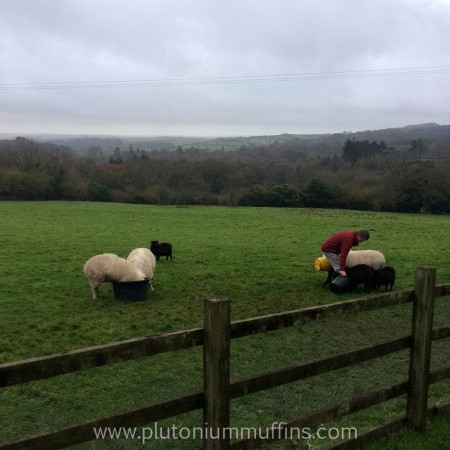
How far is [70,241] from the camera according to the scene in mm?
22469

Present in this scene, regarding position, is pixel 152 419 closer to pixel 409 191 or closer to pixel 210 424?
pixel 210 424

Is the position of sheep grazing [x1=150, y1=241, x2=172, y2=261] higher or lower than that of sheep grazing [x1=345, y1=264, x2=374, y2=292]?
lower

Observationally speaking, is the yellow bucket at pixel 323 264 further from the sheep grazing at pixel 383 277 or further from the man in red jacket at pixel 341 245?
the sheep grazing at pixel 383 277

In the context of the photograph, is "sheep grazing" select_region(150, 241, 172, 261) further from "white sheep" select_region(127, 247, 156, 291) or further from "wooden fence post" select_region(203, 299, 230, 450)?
"wooden fence post" select_region(203, 299, 230, 450)

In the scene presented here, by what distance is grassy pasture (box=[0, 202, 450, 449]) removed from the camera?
609 centimetres

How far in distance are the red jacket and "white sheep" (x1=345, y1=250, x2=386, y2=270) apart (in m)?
1.52

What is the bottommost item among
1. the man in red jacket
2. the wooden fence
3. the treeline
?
the treeline

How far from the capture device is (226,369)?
3.48 m

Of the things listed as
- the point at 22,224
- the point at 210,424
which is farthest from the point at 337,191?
the point at 210,424

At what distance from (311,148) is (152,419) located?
125 meters

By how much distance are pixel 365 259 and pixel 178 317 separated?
20.1 feet

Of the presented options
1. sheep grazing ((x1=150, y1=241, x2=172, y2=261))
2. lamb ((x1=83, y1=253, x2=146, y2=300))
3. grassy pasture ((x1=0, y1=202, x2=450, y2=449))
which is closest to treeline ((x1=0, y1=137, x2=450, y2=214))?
grassy pasture ((x1=0, y1=202, x2=450, y2=449))

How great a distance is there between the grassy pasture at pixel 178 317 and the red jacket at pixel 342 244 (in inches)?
44.1

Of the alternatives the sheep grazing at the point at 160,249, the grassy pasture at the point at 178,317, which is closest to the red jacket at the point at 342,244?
the grassy pasture at the point at 178,317
